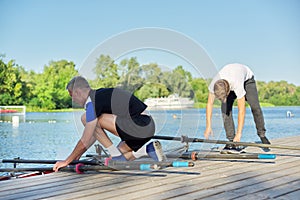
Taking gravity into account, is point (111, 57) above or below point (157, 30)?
below

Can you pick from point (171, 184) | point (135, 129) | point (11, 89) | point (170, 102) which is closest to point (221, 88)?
point (170, 102)

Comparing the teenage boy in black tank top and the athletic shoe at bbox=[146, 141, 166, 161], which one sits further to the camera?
the athletic shoe at bbox=[146, 141, 166, 161]

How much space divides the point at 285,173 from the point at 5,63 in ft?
180

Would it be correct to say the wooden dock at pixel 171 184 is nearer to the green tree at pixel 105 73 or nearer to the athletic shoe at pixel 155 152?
the athletic shoe at pixel 155 152

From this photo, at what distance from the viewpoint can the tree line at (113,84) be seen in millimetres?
4738

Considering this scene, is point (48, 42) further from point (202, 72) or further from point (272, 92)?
point (202, 72)

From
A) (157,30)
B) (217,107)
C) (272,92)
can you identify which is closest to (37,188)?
(157,30)

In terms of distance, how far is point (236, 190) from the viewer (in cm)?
322

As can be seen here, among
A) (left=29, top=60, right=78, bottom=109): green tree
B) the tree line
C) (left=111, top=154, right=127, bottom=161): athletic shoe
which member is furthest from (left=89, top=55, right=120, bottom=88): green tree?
(left=29, top=60, right=78, bottom=109): green tree

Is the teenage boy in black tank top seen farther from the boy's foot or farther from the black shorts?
the boy's foot

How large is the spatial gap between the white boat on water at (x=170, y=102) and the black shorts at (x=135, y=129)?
1.18 metres

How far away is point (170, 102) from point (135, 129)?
1.40 metres

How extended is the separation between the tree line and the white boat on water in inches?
2.6

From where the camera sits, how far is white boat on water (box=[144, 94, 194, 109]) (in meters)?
5.16
